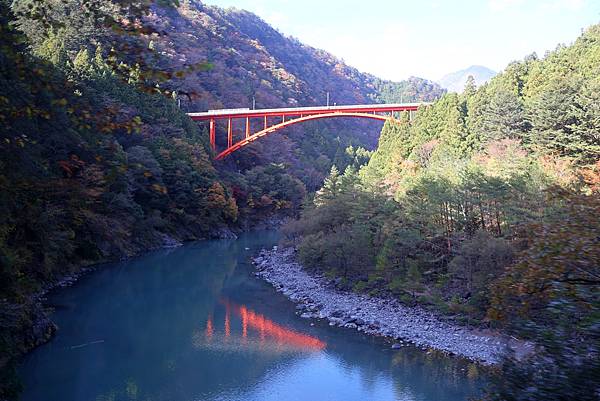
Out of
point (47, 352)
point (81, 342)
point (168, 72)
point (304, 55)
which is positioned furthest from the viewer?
point (304, 55)

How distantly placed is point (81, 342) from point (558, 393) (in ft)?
30.5

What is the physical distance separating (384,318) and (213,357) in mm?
4024

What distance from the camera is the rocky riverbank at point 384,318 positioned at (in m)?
9.87

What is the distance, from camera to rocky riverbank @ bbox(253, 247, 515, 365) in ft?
→ 32.4

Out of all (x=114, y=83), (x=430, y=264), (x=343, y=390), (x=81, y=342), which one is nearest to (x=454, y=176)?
(x=430, y=264)

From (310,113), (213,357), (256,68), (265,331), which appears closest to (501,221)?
(265,331)

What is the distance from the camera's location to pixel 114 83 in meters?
23.5

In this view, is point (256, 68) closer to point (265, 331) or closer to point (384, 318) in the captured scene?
point (384, 318)

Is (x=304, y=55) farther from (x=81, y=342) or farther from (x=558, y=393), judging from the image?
(x=558, y=393)

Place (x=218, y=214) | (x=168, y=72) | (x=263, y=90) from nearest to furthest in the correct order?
(x=168, y=72), (x=218, y=214), (x=263, y=90)

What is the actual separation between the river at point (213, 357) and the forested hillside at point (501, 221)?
1942mm

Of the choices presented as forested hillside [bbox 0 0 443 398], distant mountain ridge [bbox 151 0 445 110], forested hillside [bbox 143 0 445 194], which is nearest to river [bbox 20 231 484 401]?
forested hillside [bbox 0 0 443 398]

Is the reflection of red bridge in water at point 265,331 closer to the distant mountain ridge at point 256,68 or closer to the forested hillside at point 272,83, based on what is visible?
the distant mountain ridge at point 256,68

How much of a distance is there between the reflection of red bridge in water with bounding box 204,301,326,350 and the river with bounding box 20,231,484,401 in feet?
0.07
